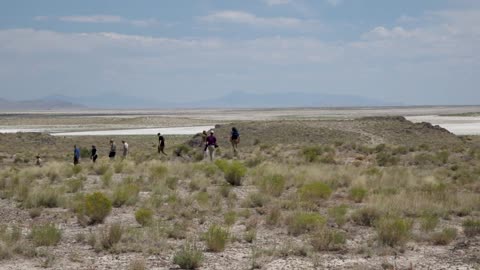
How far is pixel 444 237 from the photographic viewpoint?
1320cm

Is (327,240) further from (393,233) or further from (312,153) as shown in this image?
(312,153)

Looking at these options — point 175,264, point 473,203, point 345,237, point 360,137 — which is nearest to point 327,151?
point 360,137

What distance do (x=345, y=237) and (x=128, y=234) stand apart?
14.6ft

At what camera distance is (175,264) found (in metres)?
11.4

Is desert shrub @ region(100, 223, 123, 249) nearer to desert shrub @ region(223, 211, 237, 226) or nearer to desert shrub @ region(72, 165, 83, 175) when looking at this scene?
desert shrub @ region(223, 211, 237, 226)

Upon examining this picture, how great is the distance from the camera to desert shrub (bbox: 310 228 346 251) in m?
12.5

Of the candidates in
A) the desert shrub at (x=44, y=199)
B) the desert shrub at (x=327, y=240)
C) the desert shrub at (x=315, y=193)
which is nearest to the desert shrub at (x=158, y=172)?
the desert shrub at (x=44, y=199)

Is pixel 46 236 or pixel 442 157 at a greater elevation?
pixel 46 236

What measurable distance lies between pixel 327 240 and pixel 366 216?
3116mm

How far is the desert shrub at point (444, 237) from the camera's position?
13180mm

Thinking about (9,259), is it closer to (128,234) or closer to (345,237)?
(128,234)

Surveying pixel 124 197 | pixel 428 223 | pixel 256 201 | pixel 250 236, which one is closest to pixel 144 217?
pixel 250 236

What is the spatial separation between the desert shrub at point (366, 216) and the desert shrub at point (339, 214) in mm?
275

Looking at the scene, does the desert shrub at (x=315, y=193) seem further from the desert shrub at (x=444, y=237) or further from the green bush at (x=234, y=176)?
the desert shrub at (x=444, y=237)
